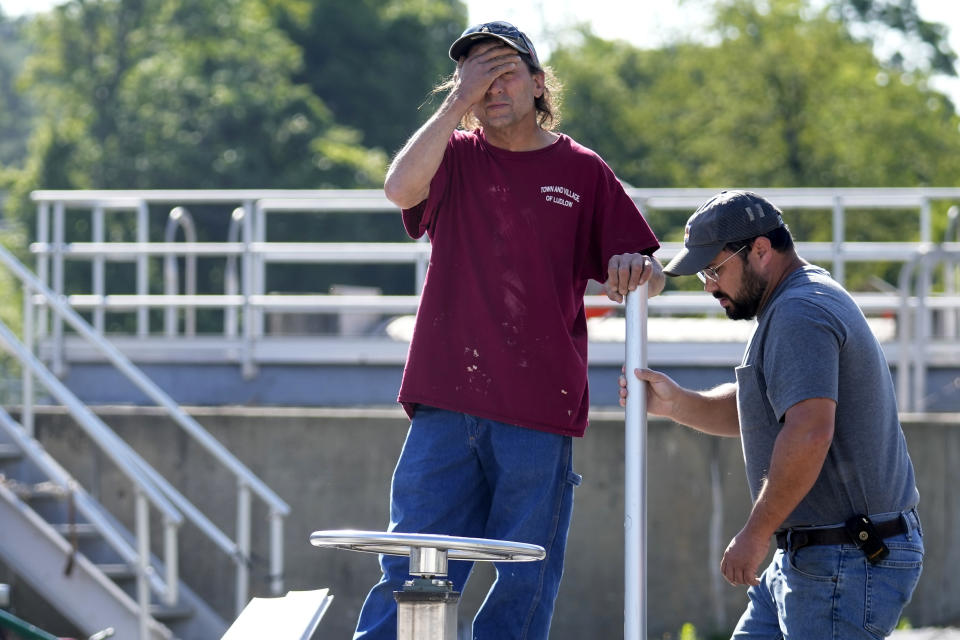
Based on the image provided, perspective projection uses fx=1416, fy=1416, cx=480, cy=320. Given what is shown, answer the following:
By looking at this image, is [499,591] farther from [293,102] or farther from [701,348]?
[293,102]

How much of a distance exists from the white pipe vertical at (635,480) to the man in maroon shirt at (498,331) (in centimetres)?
20

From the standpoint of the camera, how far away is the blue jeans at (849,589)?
10.8 ft

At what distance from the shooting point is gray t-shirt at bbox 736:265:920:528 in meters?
3.24

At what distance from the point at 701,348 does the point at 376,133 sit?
32.2m

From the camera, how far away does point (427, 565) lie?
2.60 meters

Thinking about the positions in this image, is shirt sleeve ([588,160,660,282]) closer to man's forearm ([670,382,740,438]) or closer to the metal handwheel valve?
man's forearm ([670,382,740,438])

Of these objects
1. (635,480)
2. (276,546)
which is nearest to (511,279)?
(635,480)

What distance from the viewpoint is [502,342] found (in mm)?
3486

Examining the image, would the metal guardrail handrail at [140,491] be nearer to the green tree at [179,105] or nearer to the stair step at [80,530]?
the stair step at [80,530]

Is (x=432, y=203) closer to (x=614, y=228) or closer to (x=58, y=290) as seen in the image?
(x=614, y=228)

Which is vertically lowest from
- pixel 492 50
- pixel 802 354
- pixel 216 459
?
pixel 216 459

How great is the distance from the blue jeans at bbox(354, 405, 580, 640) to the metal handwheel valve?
0.78 meters

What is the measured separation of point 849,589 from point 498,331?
103 centimetres

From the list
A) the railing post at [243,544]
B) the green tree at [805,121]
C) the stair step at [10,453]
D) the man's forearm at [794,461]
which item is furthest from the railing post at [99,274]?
the green tree at [805,121]
